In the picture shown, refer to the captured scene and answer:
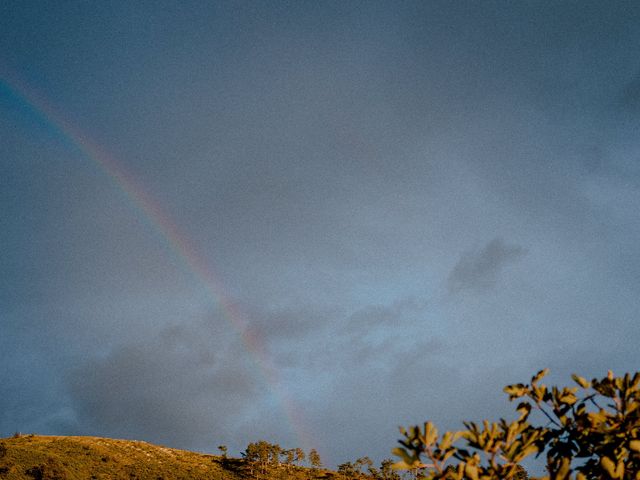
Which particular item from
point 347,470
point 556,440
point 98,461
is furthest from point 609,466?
point 347,470

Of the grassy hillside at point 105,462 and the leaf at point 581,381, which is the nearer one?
the leaf at point 581,381

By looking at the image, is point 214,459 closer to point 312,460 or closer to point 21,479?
point 312,460

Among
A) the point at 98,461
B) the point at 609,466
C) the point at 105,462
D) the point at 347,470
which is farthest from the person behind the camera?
the point at 347,470

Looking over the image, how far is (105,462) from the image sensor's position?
9119 centimetres

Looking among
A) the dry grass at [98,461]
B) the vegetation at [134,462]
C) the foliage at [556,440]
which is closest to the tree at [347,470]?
the vegetation at [134,462]

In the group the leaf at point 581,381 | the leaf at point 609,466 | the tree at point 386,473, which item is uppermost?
the tree at point 386,473

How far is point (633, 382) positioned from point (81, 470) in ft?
317

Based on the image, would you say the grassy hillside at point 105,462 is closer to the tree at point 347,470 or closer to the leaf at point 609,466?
the tree at point 347,470

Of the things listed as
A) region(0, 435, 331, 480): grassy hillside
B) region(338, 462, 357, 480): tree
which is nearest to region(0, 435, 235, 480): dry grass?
region(0, 435, 331, 480): grassy hillside

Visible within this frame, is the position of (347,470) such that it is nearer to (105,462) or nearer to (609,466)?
(105,462)

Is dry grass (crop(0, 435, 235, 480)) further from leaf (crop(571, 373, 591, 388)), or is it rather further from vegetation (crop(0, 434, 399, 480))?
leaf (crop(571, 373, 591, 388))

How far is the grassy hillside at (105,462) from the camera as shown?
7626 cm

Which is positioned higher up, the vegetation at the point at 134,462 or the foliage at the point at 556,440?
the vegetation at the point at 134,462

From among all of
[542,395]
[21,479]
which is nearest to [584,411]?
[542,395]
